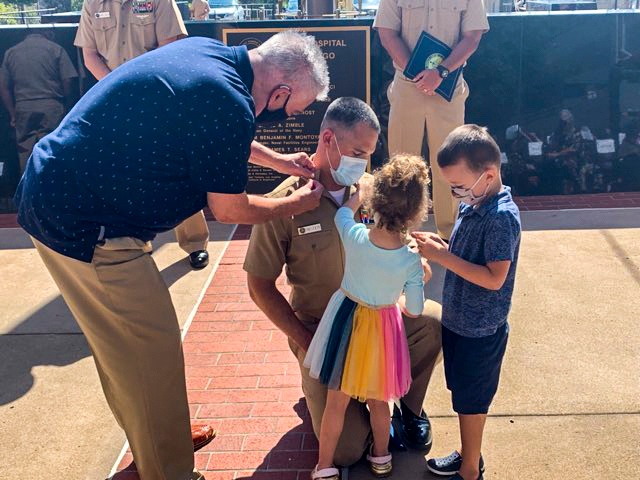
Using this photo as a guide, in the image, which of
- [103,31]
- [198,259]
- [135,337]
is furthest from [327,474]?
[103,31]

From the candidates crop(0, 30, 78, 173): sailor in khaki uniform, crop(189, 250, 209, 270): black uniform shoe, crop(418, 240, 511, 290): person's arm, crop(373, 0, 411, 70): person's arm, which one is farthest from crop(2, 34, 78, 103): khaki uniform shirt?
crop(418, 240, 511, 290): person's arm

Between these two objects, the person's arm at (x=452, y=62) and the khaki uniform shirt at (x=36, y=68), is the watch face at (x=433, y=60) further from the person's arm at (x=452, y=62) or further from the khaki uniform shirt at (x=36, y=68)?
the khaki uniform shirt at (x=36, y=68)

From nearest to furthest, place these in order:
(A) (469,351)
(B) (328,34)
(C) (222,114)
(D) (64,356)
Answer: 1. (C) (222,114)
2. (A) (469,351)
3. (D) (64,356)
4. (B) (328,34)

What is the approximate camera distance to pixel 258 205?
104 inches

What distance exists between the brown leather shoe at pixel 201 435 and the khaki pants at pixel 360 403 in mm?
489

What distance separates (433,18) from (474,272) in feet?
10.4

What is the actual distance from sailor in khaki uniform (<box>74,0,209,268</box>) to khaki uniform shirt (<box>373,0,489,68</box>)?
5.19 ft

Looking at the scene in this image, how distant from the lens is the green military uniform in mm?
3004

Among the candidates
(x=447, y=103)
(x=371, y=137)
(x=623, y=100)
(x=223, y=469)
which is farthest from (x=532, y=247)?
(x=223, y=469)

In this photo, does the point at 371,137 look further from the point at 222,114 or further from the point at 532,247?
the point at 532,247

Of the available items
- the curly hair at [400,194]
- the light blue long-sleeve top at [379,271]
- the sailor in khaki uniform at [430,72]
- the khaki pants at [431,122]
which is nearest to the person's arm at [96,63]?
the sailor in khaki uniform at [430,72]

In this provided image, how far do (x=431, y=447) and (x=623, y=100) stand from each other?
4946mm

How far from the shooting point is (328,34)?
6523 millimetres

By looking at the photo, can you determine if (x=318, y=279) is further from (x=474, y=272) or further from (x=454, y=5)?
(x=454, y=5)
